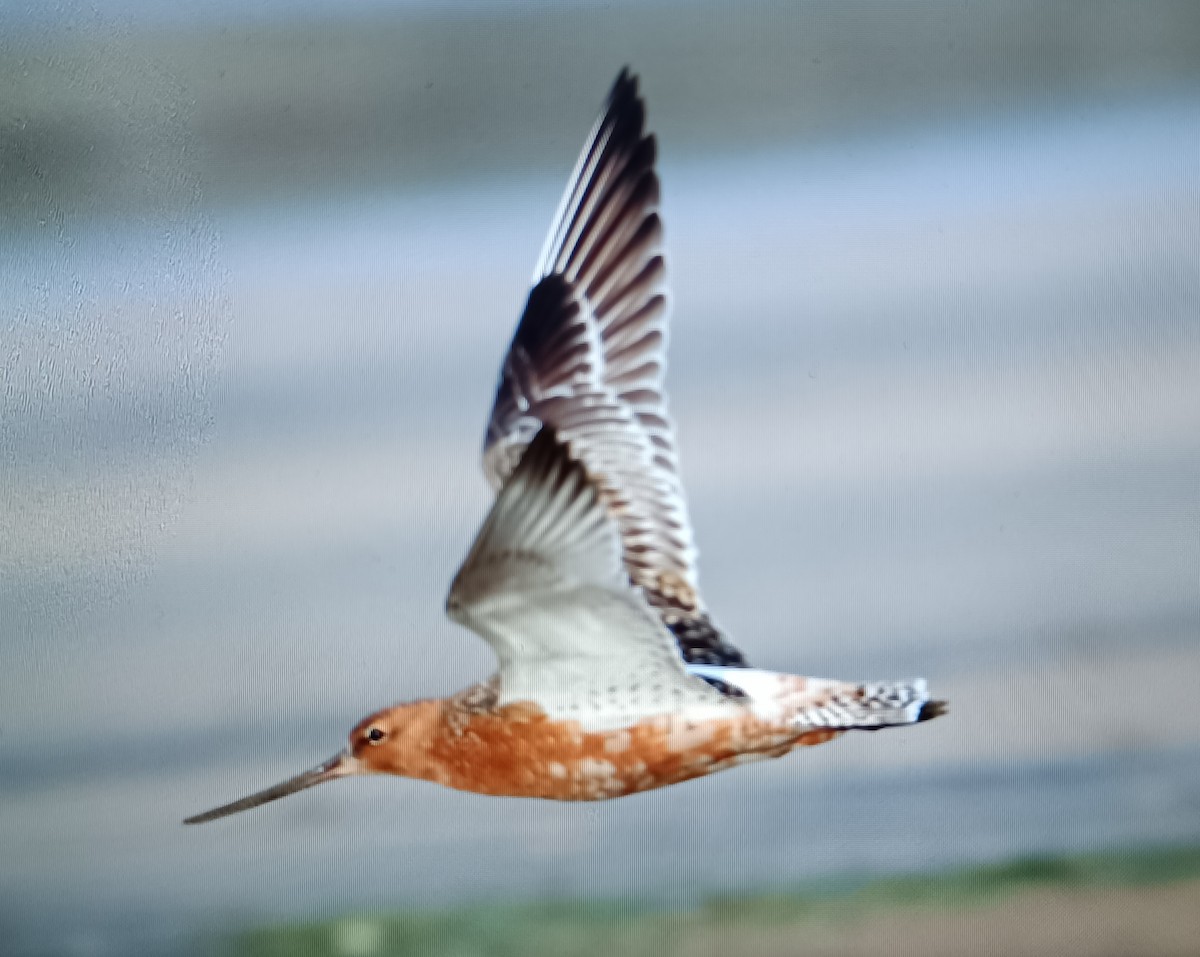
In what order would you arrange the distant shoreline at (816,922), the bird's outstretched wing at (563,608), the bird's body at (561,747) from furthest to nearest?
the distant shoreline at (816,922) → the bird's body at (561,747) → the bird's outstretched wing at (563,608)

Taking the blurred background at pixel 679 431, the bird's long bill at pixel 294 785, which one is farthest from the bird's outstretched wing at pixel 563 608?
the bird's long bill at pixel 294 785

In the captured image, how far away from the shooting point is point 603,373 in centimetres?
167

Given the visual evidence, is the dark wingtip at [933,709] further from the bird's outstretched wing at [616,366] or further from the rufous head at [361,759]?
the rufous head at [361,759]

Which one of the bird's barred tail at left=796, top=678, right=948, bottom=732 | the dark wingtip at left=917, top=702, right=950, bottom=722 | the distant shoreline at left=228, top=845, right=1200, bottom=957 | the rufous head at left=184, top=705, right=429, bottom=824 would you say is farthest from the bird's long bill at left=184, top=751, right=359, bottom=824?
the dark wingtip at left=917, top=702, right=950, bottom=722

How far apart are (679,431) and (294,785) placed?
68 cm

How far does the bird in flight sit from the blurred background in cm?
3

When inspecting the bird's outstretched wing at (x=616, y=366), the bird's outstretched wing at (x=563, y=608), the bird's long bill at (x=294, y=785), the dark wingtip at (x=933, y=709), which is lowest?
the dark wingtip at (x=933, y=709)

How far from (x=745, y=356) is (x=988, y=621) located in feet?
1.53

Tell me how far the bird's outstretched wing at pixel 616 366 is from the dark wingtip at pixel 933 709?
254 mm

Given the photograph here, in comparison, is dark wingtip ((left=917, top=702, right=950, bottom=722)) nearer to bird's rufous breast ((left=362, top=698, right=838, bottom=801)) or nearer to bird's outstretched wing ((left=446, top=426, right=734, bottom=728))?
bird's rufous breast ((left=362, top=698, right=838, bottom=801))

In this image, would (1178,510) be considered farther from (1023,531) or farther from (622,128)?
(622,128)

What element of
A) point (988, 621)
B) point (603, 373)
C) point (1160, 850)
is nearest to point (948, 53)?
→ point (603, 373)

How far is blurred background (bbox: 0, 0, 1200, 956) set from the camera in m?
1.68

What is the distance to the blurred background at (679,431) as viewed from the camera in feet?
5.51
